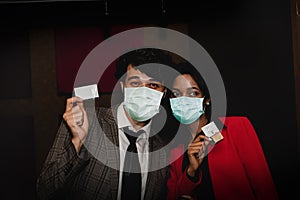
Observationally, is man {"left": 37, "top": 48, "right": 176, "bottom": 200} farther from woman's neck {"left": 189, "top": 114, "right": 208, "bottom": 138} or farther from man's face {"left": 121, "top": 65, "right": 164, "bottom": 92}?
woman's neck {"left": 189, "top": 114, "right": 208, "bottom": 138}

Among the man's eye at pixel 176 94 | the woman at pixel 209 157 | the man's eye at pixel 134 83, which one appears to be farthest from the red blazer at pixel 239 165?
the man's eye at pixel 134 83

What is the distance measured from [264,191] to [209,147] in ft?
1.10

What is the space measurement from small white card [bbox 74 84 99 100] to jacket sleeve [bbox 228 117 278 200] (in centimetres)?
67

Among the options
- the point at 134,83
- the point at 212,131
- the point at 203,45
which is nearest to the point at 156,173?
the point at 212,131

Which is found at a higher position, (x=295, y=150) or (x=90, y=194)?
(x=295, y=150)

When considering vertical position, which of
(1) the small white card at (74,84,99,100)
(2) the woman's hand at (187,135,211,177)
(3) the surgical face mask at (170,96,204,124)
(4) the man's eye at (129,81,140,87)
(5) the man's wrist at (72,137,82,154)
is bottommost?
(2) the woman's hand at (187,135,211,177)

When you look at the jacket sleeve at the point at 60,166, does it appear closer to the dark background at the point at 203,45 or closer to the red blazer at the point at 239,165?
the dark background at the point at 203,45

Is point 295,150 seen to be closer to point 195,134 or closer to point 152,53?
point 195,134

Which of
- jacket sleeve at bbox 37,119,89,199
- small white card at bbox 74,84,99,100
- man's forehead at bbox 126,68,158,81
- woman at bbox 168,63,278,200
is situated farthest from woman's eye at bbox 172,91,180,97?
jacket sleeve at bbox 37,119,89,199

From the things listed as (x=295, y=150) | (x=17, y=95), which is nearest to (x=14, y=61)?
(x=17, y=95)

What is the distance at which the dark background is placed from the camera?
1.88 m

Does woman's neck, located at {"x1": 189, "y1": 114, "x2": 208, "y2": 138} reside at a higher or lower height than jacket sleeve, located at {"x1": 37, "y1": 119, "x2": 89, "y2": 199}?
higher

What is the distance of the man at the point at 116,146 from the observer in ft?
6.15

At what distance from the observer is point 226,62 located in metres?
1.93
